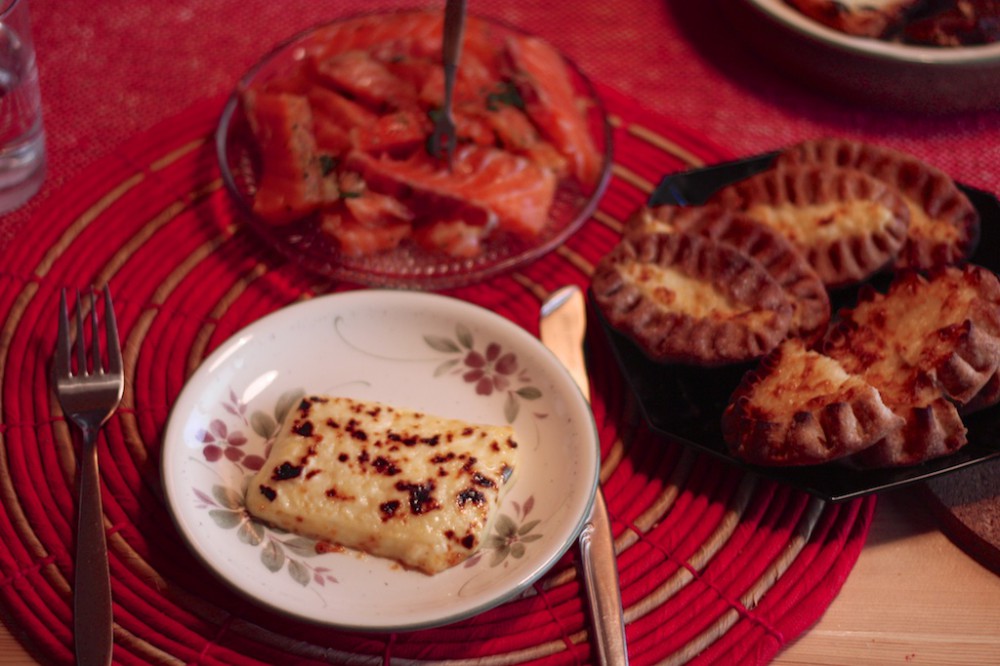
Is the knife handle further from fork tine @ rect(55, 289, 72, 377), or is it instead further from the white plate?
fork tine @ rect(55, 289, 72, 377)

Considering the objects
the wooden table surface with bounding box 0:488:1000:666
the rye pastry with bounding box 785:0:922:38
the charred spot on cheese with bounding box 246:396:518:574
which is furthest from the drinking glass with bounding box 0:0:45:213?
the rye pastry with bounding box 785:0:922:38

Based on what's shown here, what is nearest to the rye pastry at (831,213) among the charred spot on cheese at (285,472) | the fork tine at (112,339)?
the charred spot on cheese at (285,472)

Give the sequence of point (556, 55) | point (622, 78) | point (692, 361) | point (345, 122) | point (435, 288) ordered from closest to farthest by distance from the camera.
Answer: point (692, 361) → point (435, 288) → point (345, 122) → point (556, 55) → point (622, 78)

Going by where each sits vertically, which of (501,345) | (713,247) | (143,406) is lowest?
(143,406)

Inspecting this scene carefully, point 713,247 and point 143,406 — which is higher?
point 713,247

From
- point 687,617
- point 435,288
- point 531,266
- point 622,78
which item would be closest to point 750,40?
point 622,78

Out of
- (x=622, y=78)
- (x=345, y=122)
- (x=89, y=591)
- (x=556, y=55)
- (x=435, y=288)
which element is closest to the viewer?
(x=89, y=591)

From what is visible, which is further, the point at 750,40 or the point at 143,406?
the point at 750,40

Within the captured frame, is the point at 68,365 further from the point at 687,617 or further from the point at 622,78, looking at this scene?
the point at 622,78
